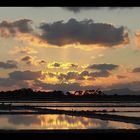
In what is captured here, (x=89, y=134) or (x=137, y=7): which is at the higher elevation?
(x=137, y=7)

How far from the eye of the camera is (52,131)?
2.08 metres

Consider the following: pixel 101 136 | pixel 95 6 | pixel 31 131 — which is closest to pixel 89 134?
pixel 101 136

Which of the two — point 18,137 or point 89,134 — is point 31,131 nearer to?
point 18,137

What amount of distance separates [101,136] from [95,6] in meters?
0.64

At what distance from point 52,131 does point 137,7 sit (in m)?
0.74

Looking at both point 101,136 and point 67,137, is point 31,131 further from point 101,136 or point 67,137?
point 101,136
